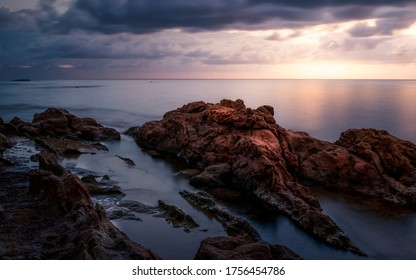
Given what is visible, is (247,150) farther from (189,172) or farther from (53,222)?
(53,222)

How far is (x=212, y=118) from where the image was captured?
26.1m

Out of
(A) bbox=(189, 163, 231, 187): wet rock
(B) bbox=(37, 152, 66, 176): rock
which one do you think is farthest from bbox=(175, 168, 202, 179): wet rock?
(B) bbox=(37, 152, 66, 176): rock

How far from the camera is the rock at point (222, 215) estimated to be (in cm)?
1340

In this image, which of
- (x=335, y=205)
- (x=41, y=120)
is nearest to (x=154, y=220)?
(x=335, y=205)

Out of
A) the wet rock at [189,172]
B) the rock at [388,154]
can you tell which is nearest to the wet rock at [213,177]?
the wet rock at [189,172]

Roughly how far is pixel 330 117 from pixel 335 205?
3270cm

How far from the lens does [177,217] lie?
46.2 ft

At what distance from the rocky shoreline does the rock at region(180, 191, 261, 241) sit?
0.15 ft

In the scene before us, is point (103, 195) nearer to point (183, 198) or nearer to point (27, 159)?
Answer: point (183, 198)

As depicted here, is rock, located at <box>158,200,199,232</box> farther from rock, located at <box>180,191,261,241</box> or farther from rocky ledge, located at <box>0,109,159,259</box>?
rocky ledge, located at <box>0,109,159,259</box>

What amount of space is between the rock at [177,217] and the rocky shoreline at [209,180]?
0.04 m

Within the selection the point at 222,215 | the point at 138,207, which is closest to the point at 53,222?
the point at 138,207

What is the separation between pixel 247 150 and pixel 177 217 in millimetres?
6727

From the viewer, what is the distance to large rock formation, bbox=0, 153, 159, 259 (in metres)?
8.20
